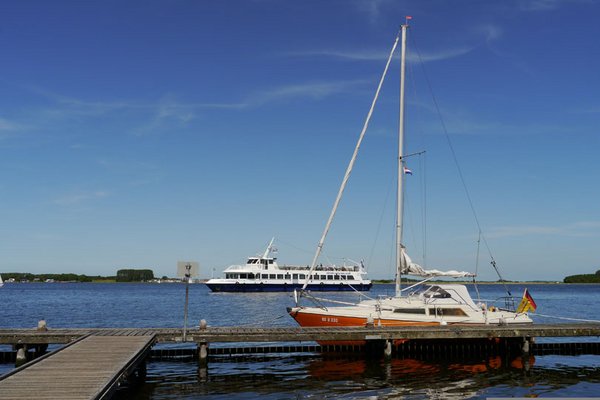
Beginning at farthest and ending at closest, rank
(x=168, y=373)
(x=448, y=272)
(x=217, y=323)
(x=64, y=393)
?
(x=217, y=323) → (x=448, y=272) → (x=168, y=373) → (x=64, y=393)

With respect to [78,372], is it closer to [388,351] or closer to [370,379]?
[370,379]

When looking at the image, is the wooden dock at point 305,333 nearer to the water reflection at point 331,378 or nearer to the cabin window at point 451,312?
the cabin window at point 451,312

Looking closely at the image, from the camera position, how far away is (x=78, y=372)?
1648 centimetres

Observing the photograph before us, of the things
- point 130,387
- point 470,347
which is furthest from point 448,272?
point 130,387

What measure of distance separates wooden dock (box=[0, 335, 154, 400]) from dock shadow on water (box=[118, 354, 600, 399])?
6.38 ft

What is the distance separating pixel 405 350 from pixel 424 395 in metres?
7.90

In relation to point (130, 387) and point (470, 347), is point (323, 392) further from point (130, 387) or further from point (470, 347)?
point (470, 347)

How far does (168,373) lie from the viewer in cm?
2466

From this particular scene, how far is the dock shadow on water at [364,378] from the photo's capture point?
21125 millimetres

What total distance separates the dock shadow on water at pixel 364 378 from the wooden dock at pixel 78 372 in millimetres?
1945

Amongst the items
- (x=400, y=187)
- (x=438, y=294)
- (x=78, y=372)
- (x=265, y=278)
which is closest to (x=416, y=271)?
(x=438, y=294)

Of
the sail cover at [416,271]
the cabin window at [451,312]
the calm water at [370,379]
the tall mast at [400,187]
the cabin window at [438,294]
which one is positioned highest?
the tall mast at [400,187]

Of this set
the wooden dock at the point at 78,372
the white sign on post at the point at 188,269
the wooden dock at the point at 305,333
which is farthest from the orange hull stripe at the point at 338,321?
the wooden dock at the point at 78,372

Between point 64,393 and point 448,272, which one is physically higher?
Answer: point 448,272
